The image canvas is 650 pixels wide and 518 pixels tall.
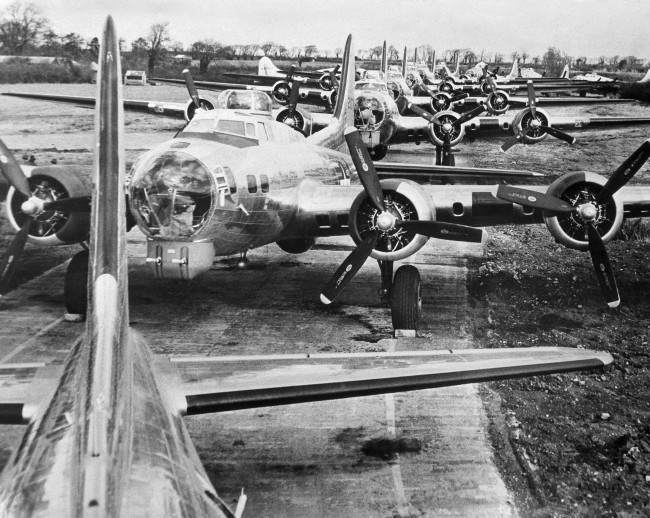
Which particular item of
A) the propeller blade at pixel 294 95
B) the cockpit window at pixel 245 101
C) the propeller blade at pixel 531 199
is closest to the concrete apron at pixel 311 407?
the propeller blade at pixel 531 199

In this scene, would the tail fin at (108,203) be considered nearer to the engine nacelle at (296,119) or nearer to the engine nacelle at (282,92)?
the engine nacelle at (296,119)

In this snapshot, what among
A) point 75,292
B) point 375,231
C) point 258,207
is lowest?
point 75,292

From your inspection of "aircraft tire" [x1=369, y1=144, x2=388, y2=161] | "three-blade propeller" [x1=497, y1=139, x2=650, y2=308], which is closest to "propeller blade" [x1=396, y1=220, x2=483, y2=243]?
"three-blade propeller" [x1=497, y1=139, x2=650, y2=308]

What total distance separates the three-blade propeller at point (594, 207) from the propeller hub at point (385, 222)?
6.45 ft

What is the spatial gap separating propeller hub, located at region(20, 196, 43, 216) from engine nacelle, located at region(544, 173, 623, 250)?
8591 millimetres

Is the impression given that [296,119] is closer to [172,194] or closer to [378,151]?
[378,151]

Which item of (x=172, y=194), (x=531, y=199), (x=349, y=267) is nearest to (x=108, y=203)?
(x=172, y=194)

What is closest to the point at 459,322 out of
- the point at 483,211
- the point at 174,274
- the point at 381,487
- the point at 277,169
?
the point at 483,211

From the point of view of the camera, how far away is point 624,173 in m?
12.9

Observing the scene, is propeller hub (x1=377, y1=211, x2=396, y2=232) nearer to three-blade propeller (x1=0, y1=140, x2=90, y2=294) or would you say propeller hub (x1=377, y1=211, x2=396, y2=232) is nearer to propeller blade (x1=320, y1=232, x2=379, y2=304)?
propeller blade (x1=320, y1=232, x2=379, y2=304)

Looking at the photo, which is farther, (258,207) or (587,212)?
(587,212)

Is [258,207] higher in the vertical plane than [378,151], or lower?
higher

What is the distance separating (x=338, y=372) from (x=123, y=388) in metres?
2.62

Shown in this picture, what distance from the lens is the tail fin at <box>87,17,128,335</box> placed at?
4.78m
